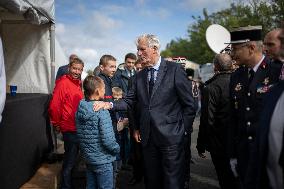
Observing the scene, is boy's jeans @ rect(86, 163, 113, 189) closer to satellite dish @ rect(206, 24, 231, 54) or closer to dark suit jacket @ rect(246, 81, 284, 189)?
dark suit jacket @ rect(246, 81, 284, 189)

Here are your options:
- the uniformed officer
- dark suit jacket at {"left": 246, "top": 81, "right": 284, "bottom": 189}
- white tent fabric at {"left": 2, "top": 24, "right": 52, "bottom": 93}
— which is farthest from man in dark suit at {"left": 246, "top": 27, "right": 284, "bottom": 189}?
white tent fabric at {"left": 2, "top": 24, "right": 52, "bottom": 93}

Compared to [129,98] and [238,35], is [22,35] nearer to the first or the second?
[129,98]

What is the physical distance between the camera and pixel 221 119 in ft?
16.8

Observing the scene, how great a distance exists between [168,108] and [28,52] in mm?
3533

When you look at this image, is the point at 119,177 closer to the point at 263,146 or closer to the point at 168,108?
the point at 168,108

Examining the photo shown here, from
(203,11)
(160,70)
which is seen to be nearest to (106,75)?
(160,70)

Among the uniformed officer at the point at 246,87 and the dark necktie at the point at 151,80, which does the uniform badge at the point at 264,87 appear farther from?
the dark necktie at the point at 151,80

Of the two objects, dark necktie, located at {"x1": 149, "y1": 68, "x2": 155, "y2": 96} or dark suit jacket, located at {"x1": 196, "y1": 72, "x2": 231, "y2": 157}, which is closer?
dark necktie, located at {"x1": 149, "y1": 68, "x2": 155, "y2": 96}

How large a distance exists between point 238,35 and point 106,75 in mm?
2584

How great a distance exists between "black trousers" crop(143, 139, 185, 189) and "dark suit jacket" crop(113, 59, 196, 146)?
8cm

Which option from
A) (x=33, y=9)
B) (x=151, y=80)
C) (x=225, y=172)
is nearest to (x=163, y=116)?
(x=151, y=80)

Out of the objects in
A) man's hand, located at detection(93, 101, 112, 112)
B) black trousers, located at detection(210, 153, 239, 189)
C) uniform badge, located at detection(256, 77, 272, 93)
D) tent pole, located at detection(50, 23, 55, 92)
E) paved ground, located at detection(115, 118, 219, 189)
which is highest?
tent pole, located at detection(50, 23, 55, 92)

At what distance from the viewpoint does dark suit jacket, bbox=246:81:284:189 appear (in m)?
2.08

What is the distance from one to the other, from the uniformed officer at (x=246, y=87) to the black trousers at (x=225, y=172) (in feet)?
4.97
